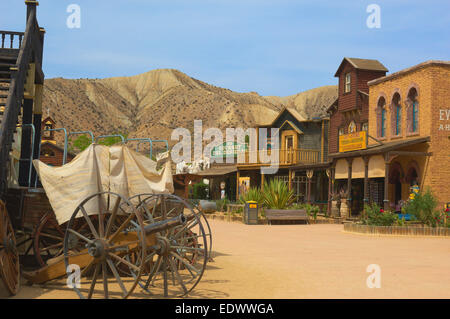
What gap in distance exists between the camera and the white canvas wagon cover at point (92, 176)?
9.44 m

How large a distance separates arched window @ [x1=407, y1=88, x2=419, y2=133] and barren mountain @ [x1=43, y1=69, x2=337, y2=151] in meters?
74.9

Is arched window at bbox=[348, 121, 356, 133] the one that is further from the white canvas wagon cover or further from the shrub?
the white canvas wagon cover

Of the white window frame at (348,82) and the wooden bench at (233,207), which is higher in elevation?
the white window frame at (348,82)

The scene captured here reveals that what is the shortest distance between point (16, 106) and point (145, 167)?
2.76 m

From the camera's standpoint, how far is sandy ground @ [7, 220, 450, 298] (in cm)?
835

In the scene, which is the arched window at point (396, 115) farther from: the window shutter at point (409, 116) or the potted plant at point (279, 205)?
the potted plant at point (279, 205)

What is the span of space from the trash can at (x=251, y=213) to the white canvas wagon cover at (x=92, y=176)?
13.7 m

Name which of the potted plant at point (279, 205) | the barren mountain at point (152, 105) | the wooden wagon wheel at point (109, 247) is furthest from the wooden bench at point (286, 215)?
the barren mountain at point (152, 105)

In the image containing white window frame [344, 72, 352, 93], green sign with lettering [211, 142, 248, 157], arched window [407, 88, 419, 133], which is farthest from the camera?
green sign with lettering [211, 142, 248, 157]

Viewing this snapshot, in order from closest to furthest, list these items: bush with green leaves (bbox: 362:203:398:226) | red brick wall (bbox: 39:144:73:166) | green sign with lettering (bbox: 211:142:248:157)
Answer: bush with green leaves (bbox: 362:203:398:226) < red brick wall (bbox: 39:144:73:166) < green sign with lettering (bbox: 211:142:248:157)

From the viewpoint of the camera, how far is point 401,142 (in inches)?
890

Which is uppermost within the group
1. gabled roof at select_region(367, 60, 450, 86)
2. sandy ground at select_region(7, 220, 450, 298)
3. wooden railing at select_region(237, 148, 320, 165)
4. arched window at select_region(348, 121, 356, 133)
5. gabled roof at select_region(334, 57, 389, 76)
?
gabled roof at select_region(334, 57, 389, 76)

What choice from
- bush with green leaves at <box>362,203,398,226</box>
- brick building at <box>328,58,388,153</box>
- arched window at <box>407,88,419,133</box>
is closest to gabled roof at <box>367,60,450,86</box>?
arched window at <box>407,88,419,133</box>
